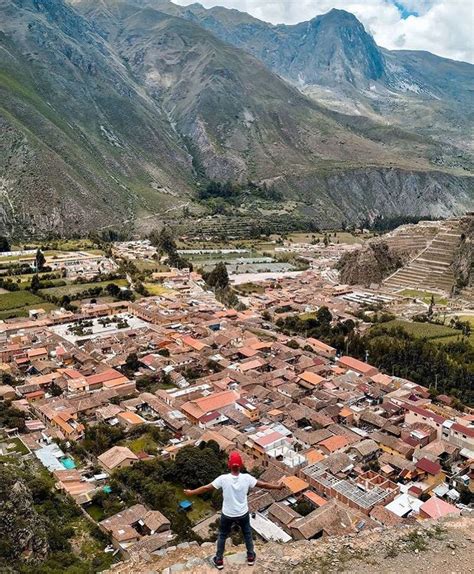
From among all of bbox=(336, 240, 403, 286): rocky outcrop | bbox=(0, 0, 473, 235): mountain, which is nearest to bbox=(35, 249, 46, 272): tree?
bbox=(0, 0, 473, 235): mountain

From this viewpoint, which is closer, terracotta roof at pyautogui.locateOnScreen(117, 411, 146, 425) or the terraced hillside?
terracotta roof at pyautogui.locateOnScreen(117, 411, 146, 425)

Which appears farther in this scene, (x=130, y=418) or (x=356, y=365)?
(x=356, y=365)

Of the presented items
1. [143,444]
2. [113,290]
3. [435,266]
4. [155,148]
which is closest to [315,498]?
[143,444]

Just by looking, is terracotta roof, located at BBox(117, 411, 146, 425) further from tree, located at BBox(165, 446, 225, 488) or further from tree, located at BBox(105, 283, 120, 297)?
tree, located at BBox(105, 283, 120, 297)

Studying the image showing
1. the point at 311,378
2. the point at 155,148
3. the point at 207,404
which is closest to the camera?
the point at 207,404

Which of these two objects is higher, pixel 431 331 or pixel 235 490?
pixel 235 490

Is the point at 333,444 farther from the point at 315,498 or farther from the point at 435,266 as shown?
the point at 435,266

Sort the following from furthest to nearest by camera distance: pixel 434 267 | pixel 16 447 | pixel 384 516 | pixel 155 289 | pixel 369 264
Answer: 1. pixel 369 264
2. pixel 434 267
3. pixel 155 289
4. pixel 16 447
5. pixel 384 516
